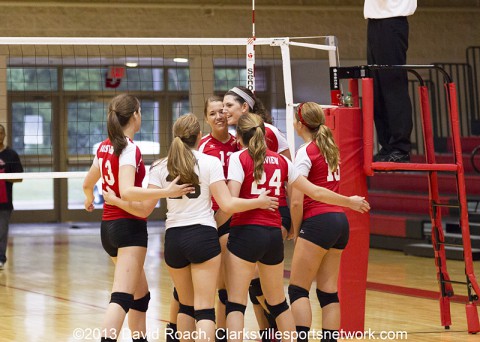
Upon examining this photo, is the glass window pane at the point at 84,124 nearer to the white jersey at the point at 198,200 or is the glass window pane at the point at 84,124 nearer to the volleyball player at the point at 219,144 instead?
the volleyball player at the point at 219,144

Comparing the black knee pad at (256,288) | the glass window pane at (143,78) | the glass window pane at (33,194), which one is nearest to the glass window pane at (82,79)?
the glass window pane at (143,78)

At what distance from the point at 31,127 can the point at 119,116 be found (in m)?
13.4

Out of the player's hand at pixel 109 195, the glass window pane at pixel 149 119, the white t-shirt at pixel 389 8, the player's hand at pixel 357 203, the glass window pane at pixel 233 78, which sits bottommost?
the player's hand at pixel 357 203

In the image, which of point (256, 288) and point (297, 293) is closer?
point (297, 293)

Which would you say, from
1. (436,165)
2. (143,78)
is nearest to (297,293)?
(436,165)

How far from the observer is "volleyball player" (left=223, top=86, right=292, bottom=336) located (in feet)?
20.9

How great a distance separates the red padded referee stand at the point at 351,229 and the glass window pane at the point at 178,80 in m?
12.1

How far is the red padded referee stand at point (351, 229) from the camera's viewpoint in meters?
7.12

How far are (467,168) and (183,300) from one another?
10.1 m

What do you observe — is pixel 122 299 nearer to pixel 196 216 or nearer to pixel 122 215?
pixel 122 215

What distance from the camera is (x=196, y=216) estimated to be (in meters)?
5.52

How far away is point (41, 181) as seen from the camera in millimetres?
19312

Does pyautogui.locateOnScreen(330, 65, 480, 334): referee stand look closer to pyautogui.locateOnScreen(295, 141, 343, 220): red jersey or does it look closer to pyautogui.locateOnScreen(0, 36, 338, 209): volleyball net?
pyautogui.locateOnScreen(295, 141, 343, 220): red jersey

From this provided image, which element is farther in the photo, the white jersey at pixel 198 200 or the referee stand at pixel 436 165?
the referee stand at pixel 436 165
